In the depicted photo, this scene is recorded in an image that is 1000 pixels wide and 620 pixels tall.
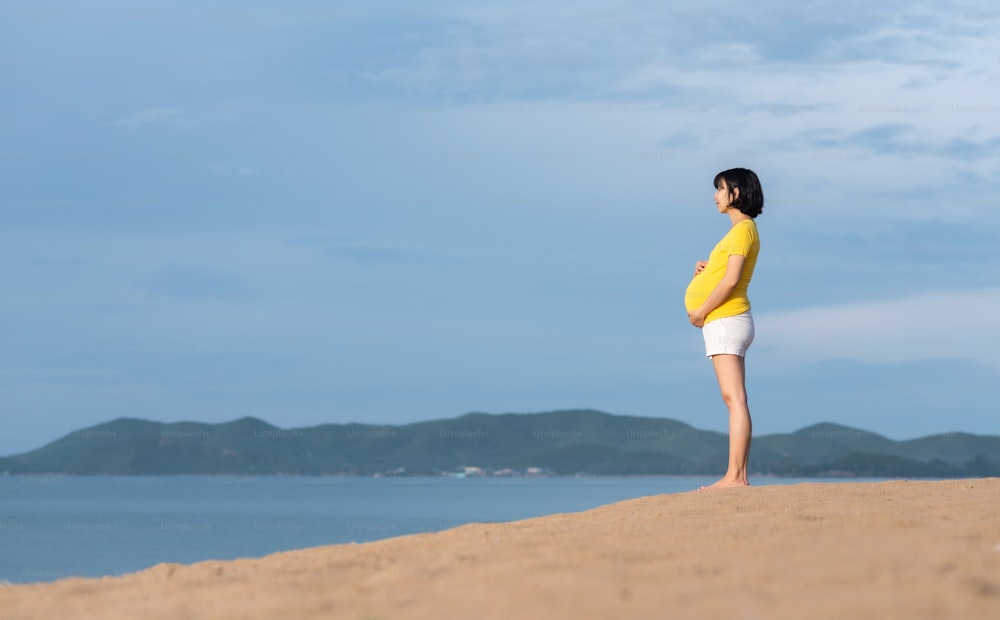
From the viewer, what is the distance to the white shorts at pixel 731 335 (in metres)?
8.09

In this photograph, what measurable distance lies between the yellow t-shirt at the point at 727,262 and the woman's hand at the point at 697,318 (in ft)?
0.15

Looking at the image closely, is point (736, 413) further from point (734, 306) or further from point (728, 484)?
point (734, 306)

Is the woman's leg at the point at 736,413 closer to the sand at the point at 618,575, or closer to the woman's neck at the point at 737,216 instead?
the woman's neck at the point at 737,216

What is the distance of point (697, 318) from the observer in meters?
8.28

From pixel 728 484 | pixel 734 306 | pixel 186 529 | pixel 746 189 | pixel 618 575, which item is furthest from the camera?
pixel 186 529

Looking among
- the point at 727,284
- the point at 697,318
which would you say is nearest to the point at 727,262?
the point at 727,284

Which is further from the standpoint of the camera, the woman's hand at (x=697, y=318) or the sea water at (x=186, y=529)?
the sea water at (x=186, y=529)

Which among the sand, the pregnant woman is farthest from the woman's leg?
the sand

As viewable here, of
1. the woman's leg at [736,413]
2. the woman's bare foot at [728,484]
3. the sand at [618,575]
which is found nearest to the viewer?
the sand at [618,575]

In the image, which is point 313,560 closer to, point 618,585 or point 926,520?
point 618,585

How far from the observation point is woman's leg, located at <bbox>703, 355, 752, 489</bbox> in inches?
316

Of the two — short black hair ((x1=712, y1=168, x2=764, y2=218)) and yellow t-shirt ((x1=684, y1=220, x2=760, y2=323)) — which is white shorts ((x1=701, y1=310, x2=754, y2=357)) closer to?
yellow t-shirt ((x1=684, y1=220, x2=760, y2=323))

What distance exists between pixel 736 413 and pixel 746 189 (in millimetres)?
1626

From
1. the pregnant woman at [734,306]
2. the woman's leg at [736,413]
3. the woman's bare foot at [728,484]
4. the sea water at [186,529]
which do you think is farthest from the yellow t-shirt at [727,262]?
the sea water at [186,529]
